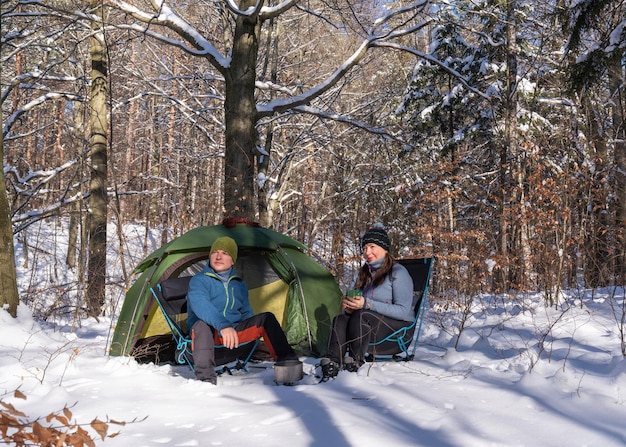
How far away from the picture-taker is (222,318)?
4.84 metres

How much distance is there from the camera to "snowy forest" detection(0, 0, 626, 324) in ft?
26.5

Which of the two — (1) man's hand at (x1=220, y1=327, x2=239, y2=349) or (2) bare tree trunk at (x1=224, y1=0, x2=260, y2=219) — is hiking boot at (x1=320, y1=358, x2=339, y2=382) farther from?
(2) bare tree trunk at (x1=224, y1=0, x2=260, y2=219)

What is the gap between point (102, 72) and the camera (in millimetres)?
10398

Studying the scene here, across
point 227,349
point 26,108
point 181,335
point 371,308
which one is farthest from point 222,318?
point 26,108

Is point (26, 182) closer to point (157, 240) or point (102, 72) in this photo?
point (102, 72)

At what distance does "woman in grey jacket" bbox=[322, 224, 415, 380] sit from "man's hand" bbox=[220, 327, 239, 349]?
723mm

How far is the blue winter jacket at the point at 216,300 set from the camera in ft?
15.5

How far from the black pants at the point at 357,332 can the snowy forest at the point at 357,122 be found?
308 centimetres

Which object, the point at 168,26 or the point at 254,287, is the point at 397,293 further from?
the point at 168,26

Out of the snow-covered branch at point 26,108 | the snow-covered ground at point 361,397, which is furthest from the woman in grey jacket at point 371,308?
the snow-covered branch at point 26,108

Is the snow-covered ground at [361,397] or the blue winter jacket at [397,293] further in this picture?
the blue winter jacket at [397,293]

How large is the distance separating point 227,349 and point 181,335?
0.41m

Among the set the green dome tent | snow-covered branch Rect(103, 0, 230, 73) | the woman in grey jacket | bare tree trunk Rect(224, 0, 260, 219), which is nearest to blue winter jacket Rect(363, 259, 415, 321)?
the woman in grey jacket

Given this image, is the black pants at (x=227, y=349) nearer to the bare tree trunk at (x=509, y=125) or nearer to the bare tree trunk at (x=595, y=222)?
the bare tree trunk at (x=595, y=222)
